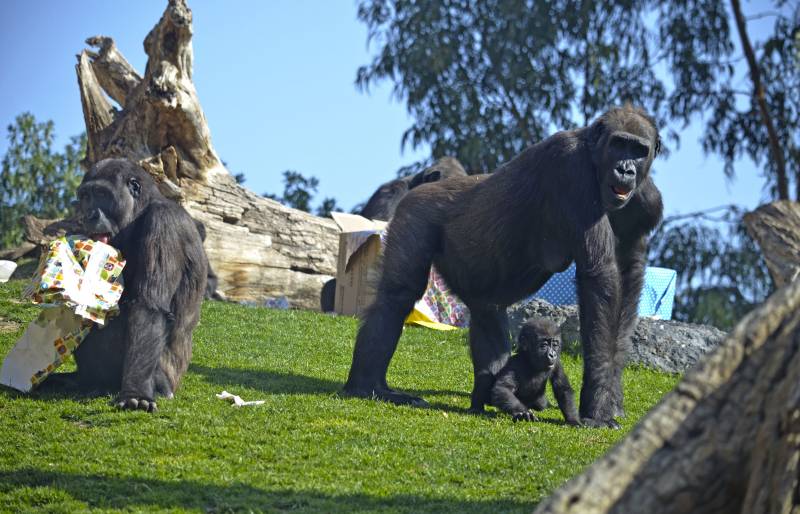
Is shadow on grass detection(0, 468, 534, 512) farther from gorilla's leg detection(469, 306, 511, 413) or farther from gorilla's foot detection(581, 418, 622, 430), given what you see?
gorilla's leg detection(469, 306, 511, 413)

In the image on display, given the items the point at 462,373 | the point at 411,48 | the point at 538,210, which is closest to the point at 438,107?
the point at 411,48

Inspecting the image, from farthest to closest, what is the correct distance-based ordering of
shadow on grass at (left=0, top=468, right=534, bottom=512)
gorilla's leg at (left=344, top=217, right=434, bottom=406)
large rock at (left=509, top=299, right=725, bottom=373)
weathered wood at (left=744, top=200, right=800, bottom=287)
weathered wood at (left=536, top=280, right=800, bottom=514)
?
large rock at (left=509, top=299, right=725, bottom=373) → weathered wood at (left=744, top=200, right=800, bottom=287) → gorilla's leg at (left=344, top=217, right=434, bottom=406) → shadow on grass at (left=0, top=468, right=534, bottom=512) → weathered wood at (left=536, top=280, right=800, bottom=514)

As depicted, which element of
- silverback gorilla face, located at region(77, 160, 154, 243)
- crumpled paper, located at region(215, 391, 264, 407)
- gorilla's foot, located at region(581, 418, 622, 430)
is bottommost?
crumpled paper, located at region(215, 391, 264, 407)

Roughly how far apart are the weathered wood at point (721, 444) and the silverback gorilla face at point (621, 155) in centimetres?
373

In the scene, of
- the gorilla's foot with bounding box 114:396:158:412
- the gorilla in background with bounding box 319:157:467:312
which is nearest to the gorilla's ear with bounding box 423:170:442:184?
the gorilla in background with bounding box 319:157:467:312

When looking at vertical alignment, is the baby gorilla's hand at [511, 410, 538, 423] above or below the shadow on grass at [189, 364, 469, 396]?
above

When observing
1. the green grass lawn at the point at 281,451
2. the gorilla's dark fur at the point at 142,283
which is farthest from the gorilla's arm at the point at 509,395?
the gorilla's dark fur at the point at 142,283

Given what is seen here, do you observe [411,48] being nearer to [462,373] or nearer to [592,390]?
[462,373]

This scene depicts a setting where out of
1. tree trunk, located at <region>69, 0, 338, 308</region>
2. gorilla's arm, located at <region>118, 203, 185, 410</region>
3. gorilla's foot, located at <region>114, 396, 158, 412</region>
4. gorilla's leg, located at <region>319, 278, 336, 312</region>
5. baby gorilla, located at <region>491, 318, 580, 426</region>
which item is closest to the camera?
gorilla's foot, located at <region>114, 396, 158, 412</region>

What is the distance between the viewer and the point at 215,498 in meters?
4.37

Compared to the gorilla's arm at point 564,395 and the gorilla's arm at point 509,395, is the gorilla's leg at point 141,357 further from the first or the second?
the gorilla's arm at point 564,395

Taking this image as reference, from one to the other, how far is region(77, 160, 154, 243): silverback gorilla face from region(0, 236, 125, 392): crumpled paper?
7.0 inches

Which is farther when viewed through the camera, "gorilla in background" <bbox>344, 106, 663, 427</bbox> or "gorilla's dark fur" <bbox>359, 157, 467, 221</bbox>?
"gorilla's dark fur" <bbox>359, 157, 467, 221</bbox>

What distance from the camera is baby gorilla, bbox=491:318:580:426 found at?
6.72 metres
